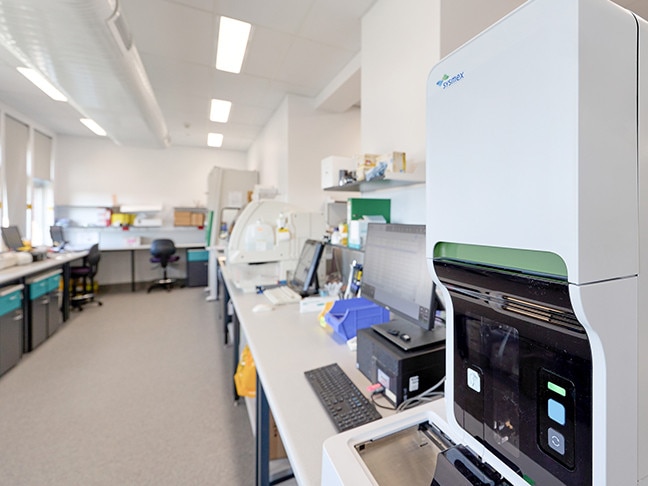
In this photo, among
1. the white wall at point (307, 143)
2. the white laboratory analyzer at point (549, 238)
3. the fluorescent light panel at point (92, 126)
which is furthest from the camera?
the fluorescent light panel at point (92, 126)

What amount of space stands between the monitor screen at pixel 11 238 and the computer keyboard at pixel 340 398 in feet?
14.2

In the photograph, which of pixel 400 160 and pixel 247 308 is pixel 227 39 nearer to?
pixel 400 160

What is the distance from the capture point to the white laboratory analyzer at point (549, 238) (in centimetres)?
37

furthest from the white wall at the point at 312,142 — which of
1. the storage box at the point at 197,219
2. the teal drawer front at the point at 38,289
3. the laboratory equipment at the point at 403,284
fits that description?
the storage box at the point at 197,219

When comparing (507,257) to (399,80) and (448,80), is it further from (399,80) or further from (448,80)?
(399,80)

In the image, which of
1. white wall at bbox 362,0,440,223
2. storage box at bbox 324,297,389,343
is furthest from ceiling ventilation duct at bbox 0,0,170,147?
storage box at bbox 324,297,389,343

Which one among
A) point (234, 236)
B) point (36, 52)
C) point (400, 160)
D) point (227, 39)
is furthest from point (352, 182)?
point (36, 52)

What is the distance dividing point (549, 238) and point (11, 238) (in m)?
5.08

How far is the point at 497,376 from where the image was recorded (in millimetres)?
543

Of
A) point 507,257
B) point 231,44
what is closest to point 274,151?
point 231,44

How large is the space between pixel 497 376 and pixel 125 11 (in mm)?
3408

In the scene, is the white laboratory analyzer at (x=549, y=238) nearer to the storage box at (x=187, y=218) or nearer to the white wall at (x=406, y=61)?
the white wall at (x=406, y=61)

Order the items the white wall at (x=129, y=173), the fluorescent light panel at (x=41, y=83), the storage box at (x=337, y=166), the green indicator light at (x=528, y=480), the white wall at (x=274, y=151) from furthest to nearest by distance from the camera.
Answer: the white wall at (x=129, y=173), the white wall at (x=274, y=151), the fluorescent light panel at (x=41, y=83), the storage box at (x=337, y=166), the green indicator light at (x=528, y=480)

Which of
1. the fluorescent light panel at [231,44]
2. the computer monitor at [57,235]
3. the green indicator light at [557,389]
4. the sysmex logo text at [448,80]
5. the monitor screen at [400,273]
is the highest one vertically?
the fluorescent light panel at [231,44]
